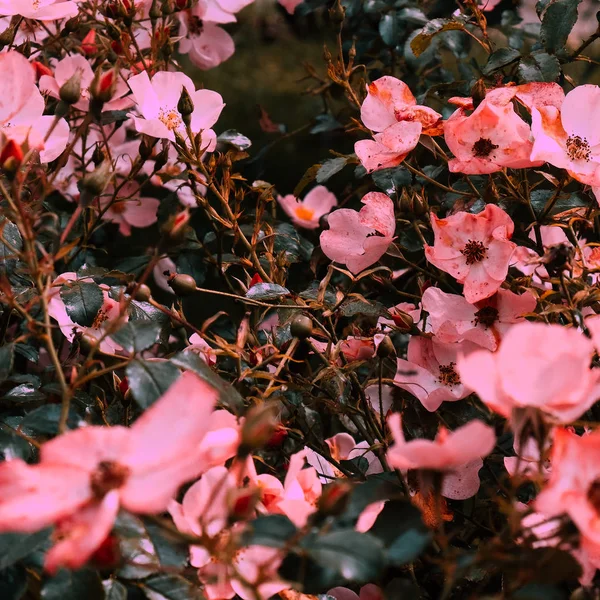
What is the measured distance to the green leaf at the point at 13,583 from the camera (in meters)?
0.49

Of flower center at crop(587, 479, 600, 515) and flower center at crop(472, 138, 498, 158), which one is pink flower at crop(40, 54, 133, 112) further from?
flower center at crop(587, 479, 600, 515)

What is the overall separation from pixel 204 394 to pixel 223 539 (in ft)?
0.61

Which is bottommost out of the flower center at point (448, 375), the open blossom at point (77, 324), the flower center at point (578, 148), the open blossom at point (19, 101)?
the flower center at point (448, 375)

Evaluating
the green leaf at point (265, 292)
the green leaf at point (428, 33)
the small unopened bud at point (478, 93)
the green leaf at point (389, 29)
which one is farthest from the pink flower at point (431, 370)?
the green leaf at point (389, 29)

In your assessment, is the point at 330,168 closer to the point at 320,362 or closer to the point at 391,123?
the point at 391,123

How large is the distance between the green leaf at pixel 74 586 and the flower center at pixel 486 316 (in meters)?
0.39

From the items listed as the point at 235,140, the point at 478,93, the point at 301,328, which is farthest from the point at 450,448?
the point at 235,140

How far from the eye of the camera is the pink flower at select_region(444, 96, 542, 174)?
0.70 metres

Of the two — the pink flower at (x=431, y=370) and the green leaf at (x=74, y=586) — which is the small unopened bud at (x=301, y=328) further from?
the green leaf at (x=74, y=586)

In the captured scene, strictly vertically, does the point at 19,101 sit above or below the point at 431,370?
above

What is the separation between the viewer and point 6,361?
1.92ft

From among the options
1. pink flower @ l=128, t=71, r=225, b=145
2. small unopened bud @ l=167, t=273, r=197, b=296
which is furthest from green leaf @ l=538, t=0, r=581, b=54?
small unopened bud @ l=167, t=273, r=197, b=296

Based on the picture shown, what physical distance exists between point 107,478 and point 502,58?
0.66 m

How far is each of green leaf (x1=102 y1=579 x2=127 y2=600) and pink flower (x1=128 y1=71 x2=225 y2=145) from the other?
47cm
